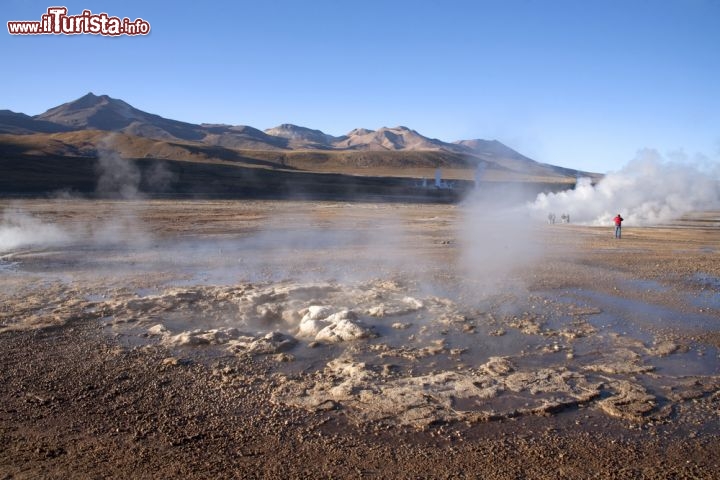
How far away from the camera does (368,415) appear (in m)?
5.30

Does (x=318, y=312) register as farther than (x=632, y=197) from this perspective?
No

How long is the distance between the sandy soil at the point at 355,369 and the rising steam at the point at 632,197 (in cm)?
2023

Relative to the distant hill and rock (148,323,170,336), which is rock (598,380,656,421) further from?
the distant hill

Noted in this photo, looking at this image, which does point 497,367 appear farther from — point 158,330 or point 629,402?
point 158,330

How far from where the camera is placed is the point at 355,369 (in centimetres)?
647

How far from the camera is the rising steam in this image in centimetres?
3328

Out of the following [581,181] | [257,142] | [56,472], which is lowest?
[56,472]

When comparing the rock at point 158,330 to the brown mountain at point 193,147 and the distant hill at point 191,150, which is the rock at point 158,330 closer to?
the brown mountain at point 193,147

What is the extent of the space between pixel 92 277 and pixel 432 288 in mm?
8061

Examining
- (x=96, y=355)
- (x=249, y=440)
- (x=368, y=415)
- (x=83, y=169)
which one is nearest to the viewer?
(x=249, y=440)

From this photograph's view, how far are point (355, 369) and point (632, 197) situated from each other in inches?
1308

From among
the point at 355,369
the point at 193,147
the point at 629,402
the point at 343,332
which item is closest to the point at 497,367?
the point at 629,402

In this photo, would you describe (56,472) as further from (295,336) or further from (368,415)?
(295,336)

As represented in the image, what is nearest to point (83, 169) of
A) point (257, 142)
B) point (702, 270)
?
point (702, 270)
